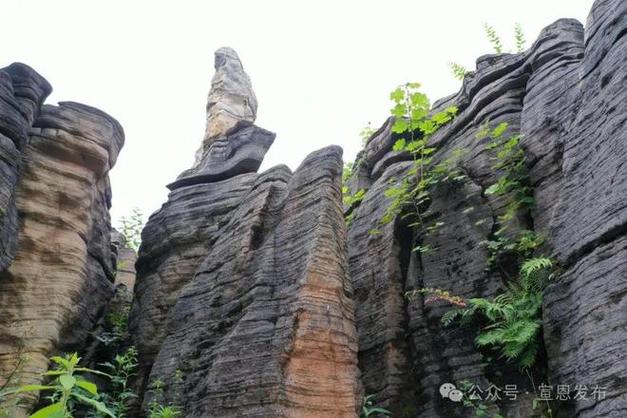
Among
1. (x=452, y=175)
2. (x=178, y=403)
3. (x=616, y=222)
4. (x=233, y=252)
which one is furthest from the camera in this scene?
(x=452, y=175)

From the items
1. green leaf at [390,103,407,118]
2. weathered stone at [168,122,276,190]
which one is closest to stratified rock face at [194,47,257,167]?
weathered stone at [168,122,276,190]

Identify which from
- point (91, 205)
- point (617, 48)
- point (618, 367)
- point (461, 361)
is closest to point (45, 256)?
point (91, 205)

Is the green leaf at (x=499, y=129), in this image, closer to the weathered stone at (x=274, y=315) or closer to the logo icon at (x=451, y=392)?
the weathered stone at (x=274, y=315)

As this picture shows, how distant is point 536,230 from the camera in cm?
736

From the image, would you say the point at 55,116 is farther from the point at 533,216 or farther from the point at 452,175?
the point at 533,216

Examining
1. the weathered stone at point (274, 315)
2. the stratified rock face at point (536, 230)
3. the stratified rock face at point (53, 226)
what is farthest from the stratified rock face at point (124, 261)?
the stratified rock face at point (536, 230)

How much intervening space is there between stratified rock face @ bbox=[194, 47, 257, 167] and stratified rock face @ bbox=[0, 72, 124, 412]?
5254 millimetres

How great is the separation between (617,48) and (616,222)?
8.60 ft

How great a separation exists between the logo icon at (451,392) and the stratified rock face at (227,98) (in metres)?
10.3

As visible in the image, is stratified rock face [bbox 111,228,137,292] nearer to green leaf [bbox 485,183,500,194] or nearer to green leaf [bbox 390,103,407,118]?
green leaf [bbox 390,103,407,118]

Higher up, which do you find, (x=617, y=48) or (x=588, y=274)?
(x=617, y=48)

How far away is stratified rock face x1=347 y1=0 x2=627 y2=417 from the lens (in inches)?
222

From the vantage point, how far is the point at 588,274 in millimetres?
5809

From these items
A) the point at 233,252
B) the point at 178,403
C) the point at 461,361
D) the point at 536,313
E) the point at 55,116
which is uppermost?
the point at 55,116
